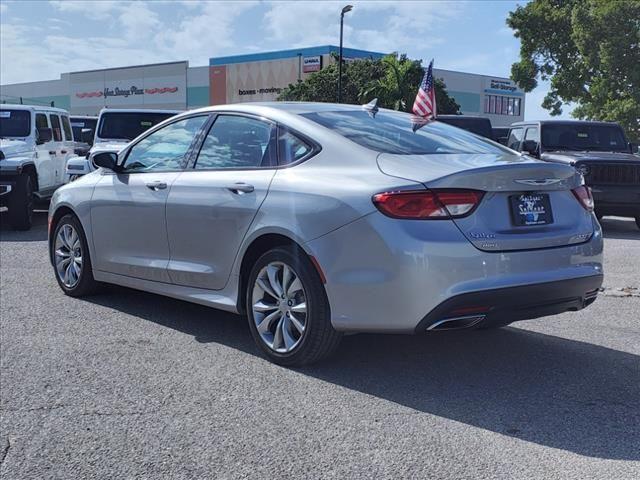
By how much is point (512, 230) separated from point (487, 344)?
137cm

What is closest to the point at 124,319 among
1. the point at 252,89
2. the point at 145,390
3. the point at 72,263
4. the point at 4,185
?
the point at 72,263

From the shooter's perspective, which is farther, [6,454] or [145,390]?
[145,390]

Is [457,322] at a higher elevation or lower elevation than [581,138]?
lower

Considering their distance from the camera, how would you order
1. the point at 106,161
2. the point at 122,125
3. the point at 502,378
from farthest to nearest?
1. the point at 122,125
2. the point at 106,161
3. the point at 502,378

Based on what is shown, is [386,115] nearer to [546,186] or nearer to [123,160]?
[546,186]

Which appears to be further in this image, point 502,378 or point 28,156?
point 28,156

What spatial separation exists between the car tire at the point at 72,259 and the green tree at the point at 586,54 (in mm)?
35141

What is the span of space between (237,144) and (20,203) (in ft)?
24.6

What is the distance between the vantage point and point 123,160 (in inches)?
241

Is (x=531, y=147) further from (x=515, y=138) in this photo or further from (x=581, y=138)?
(x=515, y=138)

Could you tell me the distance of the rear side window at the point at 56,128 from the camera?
1373 centimetres

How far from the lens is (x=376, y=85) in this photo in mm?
40156

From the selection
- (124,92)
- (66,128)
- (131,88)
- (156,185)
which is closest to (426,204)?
(156,185)

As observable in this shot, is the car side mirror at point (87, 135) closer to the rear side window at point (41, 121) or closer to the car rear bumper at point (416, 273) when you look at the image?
the rear side window at point (41, 121)
